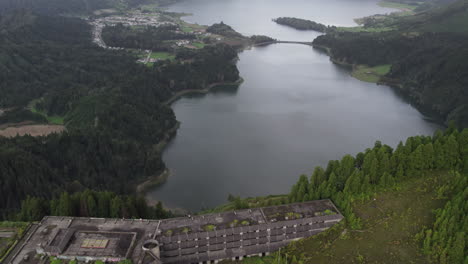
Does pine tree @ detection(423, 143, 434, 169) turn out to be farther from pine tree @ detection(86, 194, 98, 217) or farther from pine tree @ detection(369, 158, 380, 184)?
pine tree @ detection(86, 194, 98, 217)

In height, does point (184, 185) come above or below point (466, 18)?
below

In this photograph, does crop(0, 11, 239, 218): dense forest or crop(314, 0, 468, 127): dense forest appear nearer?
crop(0, 11, 239, 218): dense forest

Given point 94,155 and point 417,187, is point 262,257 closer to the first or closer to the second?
point 417,187

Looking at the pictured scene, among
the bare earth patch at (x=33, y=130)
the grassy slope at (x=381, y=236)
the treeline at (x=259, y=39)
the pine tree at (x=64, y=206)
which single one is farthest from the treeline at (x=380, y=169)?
the treeline at (x=259, y=39)

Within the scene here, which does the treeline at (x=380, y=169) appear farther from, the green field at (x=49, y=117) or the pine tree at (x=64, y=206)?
the green field at (x=49, y=117)

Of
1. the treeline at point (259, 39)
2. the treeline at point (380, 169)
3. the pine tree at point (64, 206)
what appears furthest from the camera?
the treeline at point (259, 39)

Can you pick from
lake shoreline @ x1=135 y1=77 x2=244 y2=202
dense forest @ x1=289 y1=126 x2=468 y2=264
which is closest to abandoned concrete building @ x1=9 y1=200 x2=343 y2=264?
dense forest @ x1=289 y1=126 x2=468 y2=264

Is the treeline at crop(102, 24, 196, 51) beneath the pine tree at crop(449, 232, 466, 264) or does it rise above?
above

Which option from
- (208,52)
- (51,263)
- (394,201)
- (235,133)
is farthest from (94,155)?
(208,52)
